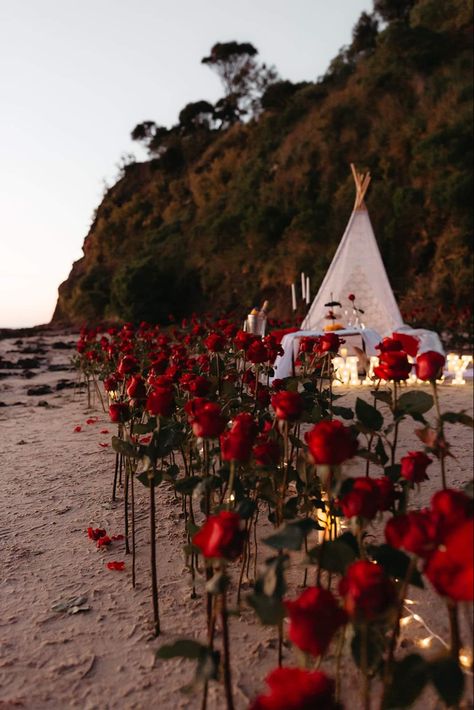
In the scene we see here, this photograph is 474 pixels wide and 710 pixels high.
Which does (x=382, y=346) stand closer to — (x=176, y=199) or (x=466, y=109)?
(x=466, y=109)

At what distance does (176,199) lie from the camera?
34.6 metres

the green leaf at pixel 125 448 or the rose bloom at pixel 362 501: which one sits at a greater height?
the rose bloom at pixel 362 501

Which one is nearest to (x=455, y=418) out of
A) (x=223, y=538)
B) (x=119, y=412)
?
(x=223, y=538)

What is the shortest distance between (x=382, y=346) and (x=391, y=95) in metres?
24.7

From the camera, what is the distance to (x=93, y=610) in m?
2.42

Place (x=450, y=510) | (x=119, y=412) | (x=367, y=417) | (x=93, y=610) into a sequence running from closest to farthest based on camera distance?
(x=450, y=510) < (x=367, y=417) < (x=93, y=610) < (x=119, y=412)

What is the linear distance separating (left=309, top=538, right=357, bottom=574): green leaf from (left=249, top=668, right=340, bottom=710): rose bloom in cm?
71

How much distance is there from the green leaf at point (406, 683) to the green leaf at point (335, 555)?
0.37 meters

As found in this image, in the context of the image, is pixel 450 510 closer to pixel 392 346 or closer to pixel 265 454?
pixel 265 454

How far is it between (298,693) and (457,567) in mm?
328

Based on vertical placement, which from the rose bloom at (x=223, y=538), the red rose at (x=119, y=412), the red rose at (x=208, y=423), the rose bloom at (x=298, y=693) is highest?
the red rose at (x=208, y=423)

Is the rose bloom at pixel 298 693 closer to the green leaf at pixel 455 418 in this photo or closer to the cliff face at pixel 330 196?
the green leaf at pixel 455 418

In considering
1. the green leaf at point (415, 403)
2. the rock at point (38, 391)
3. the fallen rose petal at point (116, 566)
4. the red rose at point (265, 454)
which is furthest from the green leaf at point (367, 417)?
the rock at point (38, 391)

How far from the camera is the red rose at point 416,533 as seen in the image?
1.00 m
